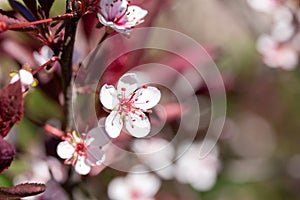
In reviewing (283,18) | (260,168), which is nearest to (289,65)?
(283,18)

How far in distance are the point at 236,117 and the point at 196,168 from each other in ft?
0.99

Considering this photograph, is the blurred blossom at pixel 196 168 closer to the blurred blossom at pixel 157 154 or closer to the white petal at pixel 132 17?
the blurred blossom at pixel 157 154

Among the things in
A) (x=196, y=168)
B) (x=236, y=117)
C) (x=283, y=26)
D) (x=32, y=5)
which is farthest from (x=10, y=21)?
(x=236, y=117)

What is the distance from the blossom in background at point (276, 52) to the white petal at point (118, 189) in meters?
0.53

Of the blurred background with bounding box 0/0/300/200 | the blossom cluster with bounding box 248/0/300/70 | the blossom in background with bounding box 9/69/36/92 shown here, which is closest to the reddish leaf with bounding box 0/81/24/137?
the blossom in background with bounding box 9/69/36/92

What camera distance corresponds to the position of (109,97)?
73cm

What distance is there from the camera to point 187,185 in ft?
4.33

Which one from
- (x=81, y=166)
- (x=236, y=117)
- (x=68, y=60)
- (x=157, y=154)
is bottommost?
(x=236, y=117)

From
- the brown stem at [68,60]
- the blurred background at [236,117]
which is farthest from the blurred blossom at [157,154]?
the brown stem at [68,60]

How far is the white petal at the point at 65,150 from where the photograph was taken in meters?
0.76

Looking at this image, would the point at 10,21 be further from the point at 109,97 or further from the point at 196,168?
the point at 196,168

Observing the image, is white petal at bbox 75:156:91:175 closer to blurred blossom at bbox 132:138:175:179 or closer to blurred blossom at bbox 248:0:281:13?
blurred blossom at bbox 132:138:175:179

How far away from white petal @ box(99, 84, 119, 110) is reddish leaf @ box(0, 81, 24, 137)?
111 mm

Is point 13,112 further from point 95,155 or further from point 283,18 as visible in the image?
point 283,18
